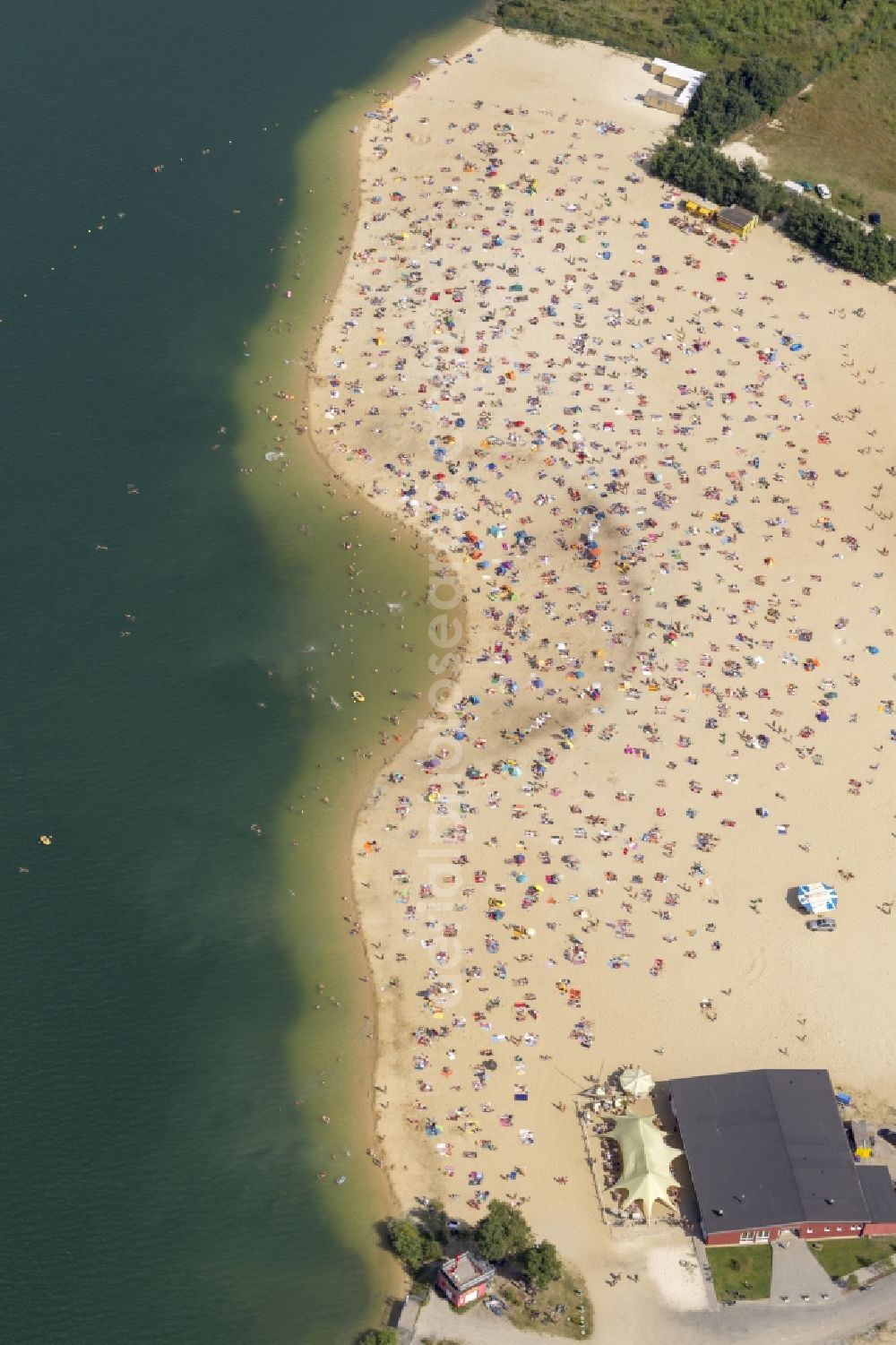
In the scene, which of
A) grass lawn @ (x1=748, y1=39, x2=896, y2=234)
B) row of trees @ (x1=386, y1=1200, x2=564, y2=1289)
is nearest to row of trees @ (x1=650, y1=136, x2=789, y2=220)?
grass lawn @ (x1=748, y1=39, x2=896, y2=234)

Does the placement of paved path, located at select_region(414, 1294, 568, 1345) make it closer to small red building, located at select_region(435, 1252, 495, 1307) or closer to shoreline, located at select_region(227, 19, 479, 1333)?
small red building, located at select_region(435, 1252, 495, 1307)

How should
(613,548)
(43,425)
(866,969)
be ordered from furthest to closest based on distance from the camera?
(43,425)
(613,548)
(866,969)

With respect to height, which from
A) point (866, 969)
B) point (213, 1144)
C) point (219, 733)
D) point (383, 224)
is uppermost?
point (383, 224)

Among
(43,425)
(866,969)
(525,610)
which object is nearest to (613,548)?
(525,610)

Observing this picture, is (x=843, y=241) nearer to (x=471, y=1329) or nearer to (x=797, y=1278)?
(x=797, y=1278)

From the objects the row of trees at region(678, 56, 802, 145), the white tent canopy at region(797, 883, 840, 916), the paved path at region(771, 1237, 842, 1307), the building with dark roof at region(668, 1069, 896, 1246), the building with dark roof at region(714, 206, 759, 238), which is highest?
the row of trees at region(678, 56, 802, 145)

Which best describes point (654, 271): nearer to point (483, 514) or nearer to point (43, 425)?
point (483, 514)
